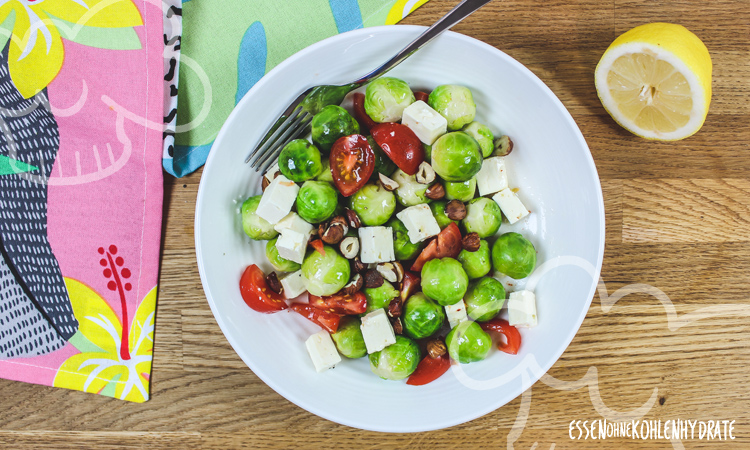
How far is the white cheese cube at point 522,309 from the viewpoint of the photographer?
1830 mm

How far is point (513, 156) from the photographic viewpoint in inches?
77.2

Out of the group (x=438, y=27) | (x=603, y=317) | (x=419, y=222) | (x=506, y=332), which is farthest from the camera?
(x=603, y=317)

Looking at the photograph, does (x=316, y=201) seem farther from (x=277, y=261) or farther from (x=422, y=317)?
(x=422, y=317)

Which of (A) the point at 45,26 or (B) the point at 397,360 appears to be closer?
(B) the point at 397,360

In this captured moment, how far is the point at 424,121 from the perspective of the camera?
5.64 ft

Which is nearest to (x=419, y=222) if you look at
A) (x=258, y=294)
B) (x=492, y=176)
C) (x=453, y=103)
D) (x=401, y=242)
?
(x=401, y=242)

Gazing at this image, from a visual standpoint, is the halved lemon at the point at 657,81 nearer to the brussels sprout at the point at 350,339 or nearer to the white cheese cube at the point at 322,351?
the brussels sprout at the point at 350,339

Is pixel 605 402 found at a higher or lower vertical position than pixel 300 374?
lower

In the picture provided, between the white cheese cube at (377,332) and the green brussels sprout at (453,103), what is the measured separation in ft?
2.69

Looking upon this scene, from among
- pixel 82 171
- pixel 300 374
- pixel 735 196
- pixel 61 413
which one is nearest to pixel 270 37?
pixel 82 171

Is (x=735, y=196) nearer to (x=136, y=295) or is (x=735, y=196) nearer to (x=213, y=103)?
(x=213, y=103)

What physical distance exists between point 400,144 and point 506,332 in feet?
2.89

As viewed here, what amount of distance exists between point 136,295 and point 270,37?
49.8 inches

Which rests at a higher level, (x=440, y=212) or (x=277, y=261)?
(x=440, y=212)
